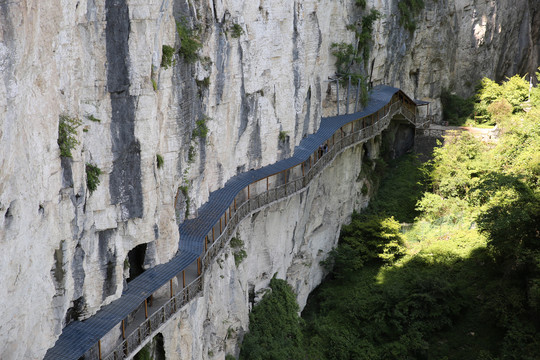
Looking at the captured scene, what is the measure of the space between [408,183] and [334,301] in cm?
1140

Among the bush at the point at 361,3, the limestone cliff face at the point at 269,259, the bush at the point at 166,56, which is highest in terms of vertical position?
the bush at the point at 361,3

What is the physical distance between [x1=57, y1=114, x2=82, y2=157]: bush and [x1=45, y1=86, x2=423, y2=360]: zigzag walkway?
4530 mm

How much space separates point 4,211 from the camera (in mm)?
12727

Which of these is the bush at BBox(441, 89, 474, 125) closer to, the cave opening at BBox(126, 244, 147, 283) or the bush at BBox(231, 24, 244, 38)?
the bush at BBox(231, 24, 244, 38)

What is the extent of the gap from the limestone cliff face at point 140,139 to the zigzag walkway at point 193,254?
1.44 feet

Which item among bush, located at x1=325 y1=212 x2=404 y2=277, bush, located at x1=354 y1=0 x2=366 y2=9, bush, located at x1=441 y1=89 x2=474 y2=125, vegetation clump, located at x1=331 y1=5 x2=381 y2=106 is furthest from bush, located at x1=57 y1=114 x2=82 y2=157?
bush, located at x1=441 y1=89 x2=474 y2=125

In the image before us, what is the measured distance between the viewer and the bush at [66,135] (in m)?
15.0

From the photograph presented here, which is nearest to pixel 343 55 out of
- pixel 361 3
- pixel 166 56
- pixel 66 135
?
pixel 361 3

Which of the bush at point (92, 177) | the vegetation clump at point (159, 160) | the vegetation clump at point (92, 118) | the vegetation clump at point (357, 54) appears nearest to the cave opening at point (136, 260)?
the vegetation clump at point (159, 160)

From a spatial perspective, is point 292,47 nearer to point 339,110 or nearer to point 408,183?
point 339,110

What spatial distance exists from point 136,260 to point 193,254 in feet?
5.62

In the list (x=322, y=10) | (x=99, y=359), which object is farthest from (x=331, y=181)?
(x=99, y=359)

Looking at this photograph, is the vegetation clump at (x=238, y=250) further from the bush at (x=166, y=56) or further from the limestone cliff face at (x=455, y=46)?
the limestone cliff face at (x=455, y=46)

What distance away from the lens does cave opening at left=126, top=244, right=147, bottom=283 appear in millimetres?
20375
